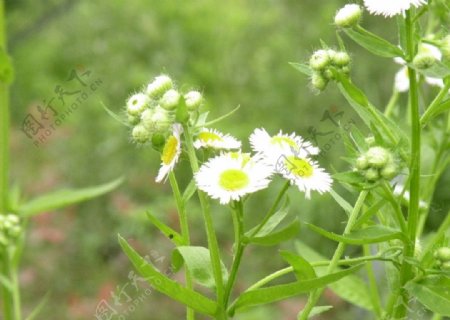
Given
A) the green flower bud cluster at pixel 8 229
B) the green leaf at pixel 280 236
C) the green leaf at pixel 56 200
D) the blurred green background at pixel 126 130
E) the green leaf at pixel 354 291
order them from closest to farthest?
1. the green leaf at pixel 280 236
2. the green leaf at pixel 354 291
3. the green flower bud cluster at pixel 8 229
4. the green leaf at pixel 56 200
5. the blurred green background at pixel 126 130

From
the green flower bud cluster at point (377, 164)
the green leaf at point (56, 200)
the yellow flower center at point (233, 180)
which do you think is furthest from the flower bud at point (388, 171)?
the green leaf at point (56, 200)

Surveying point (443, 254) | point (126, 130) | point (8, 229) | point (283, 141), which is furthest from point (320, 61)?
point (126, 130)

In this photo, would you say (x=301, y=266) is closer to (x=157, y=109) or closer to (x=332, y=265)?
(x=332, y=265)

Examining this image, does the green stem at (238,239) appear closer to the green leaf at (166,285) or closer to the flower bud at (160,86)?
the green leaf at (166,285)

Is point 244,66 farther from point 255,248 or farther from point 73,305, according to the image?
point 73,305

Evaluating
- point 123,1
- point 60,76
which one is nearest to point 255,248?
point 123,1

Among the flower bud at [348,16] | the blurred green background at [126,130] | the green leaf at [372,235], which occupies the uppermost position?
the blurred green background at [126,130]
